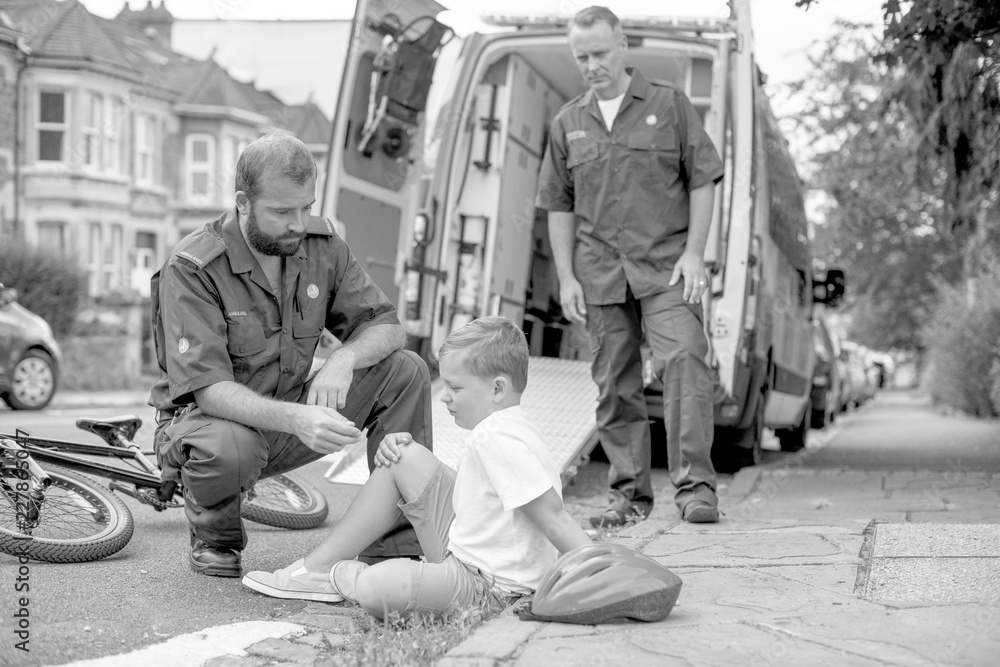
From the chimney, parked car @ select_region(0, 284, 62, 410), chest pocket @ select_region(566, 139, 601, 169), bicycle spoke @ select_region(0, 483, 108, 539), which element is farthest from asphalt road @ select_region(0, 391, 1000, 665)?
the chimney

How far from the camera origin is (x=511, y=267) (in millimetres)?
7504

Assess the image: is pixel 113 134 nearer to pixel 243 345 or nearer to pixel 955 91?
pixel 955 91

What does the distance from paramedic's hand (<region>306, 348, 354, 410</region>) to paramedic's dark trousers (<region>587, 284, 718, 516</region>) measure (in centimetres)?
157

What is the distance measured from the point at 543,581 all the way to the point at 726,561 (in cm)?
104

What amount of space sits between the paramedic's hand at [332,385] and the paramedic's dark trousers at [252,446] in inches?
6.5

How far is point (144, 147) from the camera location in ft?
101

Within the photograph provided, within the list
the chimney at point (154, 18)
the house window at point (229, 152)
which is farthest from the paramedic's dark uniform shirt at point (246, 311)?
the chimney at point (154, 18)

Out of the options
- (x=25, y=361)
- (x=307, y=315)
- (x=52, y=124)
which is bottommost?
(x=25, y=361)

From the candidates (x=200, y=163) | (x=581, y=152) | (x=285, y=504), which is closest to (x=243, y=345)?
(x=285, y=504)

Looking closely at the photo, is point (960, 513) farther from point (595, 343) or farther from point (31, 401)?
point (31, 401)

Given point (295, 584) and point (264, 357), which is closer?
point (295, 584)

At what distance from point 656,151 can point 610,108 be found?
0.28m

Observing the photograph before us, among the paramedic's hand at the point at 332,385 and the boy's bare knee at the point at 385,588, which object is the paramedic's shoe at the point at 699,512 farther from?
the boy's bare knee at the point at 385,588

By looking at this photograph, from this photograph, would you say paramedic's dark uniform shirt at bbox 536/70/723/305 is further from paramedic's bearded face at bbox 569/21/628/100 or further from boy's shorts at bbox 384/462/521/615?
boy's shorts at bbox 384/462/521/615
